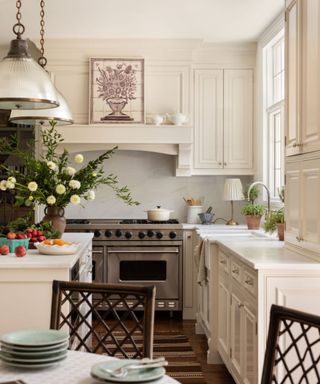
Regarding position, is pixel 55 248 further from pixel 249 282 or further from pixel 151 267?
pixel 151 267

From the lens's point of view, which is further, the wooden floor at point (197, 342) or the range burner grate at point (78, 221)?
the range burner grate at point (78, 221)

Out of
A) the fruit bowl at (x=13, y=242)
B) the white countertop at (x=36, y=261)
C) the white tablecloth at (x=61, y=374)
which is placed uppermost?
the fruit bowl at (x=13, y=242)

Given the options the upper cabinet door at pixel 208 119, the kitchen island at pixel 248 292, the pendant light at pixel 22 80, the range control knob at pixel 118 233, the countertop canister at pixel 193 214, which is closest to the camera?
the pendant light at pixel 22 80

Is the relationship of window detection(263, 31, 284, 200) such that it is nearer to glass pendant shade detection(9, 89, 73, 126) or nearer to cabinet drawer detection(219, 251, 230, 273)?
cabinet drawer detection(219, 251, 230, 273)

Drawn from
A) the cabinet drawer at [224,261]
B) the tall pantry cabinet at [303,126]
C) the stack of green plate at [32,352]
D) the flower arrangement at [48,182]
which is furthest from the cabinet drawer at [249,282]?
the stack of green plate at [32,352]

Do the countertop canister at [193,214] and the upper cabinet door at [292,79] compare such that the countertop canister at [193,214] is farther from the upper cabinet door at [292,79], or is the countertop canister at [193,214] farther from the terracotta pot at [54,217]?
the upper cabinet door at [292,79]

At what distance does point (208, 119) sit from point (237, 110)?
31 centimetres

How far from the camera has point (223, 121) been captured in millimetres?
6223

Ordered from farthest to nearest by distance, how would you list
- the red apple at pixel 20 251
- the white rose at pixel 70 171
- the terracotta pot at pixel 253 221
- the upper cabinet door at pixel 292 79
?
the terracotta pot at pixel 253 221 < the white rose at pixel 70 171 < the upper cabinet door at pixel 292 79 < the red apple at pixel 20 251

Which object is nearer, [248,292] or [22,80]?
[22,80]

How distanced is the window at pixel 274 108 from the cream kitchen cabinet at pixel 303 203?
1.95 metres

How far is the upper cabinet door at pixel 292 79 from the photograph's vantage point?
3.40m

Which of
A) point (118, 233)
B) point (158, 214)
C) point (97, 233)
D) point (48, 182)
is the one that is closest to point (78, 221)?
point (97, 233)

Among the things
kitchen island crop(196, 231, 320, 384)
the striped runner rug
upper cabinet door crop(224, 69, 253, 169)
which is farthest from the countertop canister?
kitchen island crop(196, 231, 320, 384)
